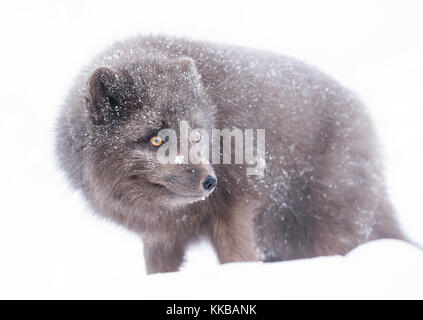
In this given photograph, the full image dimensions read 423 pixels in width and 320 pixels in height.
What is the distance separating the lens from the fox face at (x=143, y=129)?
3.40 meters

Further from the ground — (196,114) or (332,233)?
(196,114)

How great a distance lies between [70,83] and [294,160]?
2.37m

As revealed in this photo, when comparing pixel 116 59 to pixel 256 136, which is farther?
pixel 256 136

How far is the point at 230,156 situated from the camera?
409 centimetres

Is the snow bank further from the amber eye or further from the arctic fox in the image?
the amber eye

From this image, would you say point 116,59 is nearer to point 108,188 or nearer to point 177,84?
point 177,84

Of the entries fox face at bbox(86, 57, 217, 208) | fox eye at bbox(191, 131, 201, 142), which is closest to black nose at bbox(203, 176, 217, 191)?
fox face at bbox(86, 57, 217, 208)

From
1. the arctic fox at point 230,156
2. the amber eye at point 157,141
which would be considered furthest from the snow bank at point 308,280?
the amber eye at point 157,141

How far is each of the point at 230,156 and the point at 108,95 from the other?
1.30m

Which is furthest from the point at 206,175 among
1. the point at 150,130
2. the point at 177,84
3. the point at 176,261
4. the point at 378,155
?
the point at 378,155

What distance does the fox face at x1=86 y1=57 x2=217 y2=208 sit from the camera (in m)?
3.40

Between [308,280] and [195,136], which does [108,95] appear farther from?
[308,280]

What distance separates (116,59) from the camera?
381 cm

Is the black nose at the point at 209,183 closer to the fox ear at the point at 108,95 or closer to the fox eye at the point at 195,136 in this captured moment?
the fox eye at the point at 195,136
